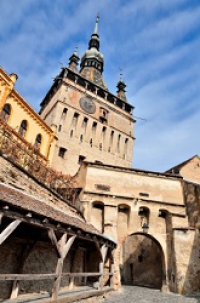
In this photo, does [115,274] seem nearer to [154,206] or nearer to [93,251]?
[93,251]

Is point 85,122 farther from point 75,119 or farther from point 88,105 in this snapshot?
point 88,105

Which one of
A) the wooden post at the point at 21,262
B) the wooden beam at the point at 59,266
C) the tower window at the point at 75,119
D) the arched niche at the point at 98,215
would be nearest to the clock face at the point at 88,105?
the tower window at the point at 75,119

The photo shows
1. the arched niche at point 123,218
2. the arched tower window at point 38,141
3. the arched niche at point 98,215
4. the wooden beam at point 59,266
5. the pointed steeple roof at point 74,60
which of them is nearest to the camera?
the wooden beam at point 59,266

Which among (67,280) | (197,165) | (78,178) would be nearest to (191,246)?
(67,280)

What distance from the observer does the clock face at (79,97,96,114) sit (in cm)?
3115

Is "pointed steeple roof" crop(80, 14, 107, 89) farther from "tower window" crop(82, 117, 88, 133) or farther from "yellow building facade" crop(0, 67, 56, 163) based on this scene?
"yellow building facade" crop(0, 67, 56, 163)

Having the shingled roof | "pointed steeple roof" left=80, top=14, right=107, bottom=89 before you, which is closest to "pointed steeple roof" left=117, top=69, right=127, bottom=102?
"pointed steeple roof" left=80, top=14, right=107, bottom=89

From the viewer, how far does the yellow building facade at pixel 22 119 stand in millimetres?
18281

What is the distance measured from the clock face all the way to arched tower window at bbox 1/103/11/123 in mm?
12874

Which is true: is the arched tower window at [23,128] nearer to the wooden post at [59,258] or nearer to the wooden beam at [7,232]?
the wooden post at [59,258]

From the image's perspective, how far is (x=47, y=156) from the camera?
23.5 meters

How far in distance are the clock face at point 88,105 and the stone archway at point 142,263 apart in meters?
17.6

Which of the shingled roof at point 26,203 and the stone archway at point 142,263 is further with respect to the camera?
the stone archway at point 142,263

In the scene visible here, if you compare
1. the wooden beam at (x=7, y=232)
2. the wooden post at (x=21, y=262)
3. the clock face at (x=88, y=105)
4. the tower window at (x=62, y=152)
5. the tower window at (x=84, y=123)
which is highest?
the clock face at (x=88, y=105)
